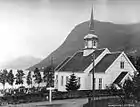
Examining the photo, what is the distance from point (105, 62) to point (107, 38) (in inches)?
170

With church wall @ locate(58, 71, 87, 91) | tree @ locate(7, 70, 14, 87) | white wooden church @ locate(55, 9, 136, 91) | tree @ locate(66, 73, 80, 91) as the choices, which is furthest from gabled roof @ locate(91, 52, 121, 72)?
tree @ locate(7, 70, 14, 87)

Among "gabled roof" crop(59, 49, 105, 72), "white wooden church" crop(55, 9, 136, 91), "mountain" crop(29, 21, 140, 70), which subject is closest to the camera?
"mountain" crop(29, 21, 140, 70)

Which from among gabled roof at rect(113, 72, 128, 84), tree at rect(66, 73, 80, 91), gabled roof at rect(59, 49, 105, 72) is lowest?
tree at rect(66, 73, 80, 91)

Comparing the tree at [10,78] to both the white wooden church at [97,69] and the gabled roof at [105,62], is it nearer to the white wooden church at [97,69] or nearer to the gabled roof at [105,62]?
the white wooden church at [97,69]

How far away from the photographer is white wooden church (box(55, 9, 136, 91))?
7418mm

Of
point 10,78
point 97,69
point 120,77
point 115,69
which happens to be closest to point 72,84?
point 97,69

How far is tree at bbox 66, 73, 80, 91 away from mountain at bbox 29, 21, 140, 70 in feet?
9.18

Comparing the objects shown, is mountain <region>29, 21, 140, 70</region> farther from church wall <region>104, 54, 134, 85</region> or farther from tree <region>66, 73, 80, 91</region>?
church wall <region>104, 54, 134, 85</region>

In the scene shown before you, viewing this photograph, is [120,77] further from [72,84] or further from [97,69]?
[72,84]

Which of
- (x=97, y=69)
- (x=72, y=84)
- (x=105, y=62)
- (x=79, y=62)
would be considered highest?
(x=105, y=62)

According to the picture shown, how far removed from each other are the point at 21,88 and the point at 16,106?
20.3 inches

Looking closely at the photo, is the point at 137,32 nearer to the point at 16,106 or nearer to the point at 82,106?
the point at 82,106

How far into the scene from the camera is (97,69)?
8375 millimetres

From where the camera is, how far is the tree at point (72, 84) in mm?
7630
